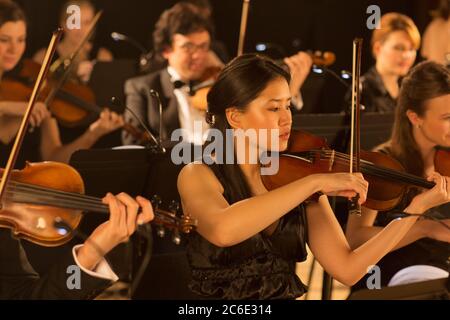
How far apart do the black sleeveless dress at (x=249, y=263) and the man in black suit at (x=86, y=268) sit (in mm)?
253

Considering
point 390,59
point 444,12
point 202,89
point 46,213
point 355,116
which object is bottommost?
point 46,213

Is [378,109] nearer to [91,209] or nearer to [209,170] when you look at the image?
[209,170]

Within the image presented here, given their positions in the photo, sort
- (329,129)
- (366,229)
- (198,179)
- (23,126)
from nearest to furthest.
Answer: (23,126)
(198,179)
(366,229)
(329,129)

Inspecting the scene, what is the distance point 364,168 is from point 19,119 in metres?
1.38

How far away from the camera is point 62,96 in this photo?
3.78 meters

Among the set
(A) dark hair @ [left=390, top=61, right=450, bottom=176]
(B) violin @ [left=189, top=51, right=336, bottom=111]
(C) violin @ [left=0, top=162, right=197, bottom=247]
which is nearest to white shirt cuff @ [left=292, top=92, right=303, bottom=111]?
(B) violin @ [left=189, top=51, right=336, bottom=111]

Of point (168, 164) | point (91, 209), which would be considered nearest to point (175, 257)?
point (168, 164)

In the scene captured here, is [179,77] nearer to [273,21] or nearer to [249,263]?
[249,263]

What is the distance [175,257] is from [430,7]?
3.73 meters

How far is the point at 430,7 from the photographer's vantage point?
582 centimetres

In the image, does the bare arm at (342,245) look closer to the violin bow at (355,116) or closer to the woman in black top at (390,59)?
the violin bow at (355,116)

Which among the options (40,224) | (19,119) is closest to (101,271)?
(40,224)

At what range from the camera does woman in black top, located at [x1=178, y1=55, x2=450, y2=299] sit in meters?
2.24

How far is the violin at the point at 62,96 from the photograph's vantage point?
3480 millimetres
